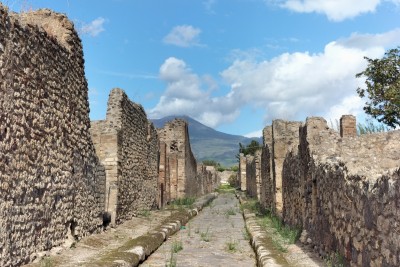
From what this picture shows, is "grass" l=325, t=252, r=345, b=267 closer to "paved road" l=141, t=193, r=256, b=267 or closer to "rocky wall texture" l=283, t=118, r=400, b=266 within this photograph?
"rocky wall texture" l=283, t=118, r=400, b=266

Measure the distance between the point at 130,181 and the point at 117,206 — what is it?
1.83 m

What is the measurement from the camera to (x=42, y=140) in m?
7.46

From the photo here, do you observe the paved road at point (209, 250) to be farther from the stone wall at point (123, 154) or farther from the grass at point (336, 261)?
the grass at point (336, 261)

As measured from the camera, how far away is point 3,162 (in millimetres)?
6078

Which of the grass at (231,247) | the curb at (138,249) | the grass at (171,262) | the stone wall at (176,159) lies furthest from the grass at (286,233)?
the stone wall at (176,159)

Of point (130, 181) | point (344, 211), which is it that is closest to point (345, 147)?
point (344, 211)

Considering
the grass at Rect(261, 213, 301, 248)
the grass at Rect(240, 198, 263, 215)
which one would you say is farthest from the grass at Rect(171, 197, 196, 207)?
the grass at Rect(261, 213, 301, 248)

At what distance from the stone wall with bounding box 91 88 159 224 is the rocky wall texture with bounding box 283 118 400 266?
13.8 ft

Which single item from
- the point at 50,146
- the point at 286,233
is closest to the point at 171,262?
the point at 50,146

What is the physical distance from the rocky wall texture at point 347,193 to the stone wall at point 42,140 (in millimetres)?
4217

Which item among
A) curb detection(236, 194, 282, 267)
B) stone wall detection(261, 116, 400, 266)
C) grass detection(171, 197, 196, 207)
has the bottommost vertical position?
curb detection(236, 194, 282, 267)

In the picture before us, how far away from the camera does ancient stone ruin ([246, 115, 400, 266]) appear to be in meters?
4.48

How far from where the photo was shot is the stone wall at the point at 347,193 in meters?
4.48

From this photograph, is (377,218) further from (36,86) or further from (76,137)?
(76,137)
